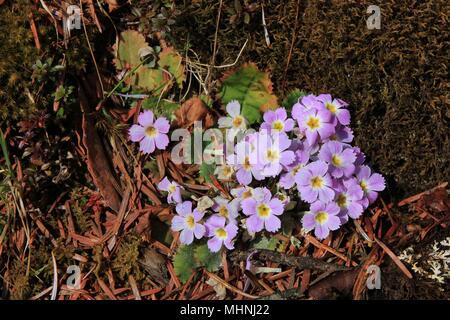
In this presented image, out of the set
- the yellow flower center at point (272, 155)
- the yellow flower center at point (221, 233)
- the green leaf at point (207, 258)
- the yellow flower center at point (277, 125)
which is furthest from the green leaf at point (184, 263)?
the yellow flower center at point (277, 125)

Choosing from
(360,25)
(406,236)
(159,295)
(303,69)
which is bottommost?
(159,295)

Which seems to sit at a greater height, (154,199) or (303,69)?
(303,69)

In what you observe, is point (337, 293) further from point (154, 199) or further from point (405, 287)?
point (154, 199)

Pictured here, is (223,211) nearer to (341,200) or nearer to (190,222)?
(190,222)

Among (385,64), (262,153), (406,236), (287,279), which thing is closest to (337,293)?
(287,279)

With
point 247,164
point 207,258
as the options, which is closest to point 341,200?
point 247,164

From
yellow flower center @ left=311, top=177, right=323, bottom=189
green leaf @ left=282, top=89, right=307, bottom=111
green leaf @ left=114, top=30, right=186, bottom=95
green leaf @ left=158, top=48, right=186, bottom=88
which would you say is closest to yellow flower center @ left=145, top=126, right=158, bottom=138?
green leaf @ left=114, top=30, right=186, bottom=95

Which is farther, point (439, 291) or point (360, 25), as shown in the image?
point (360, 25)
